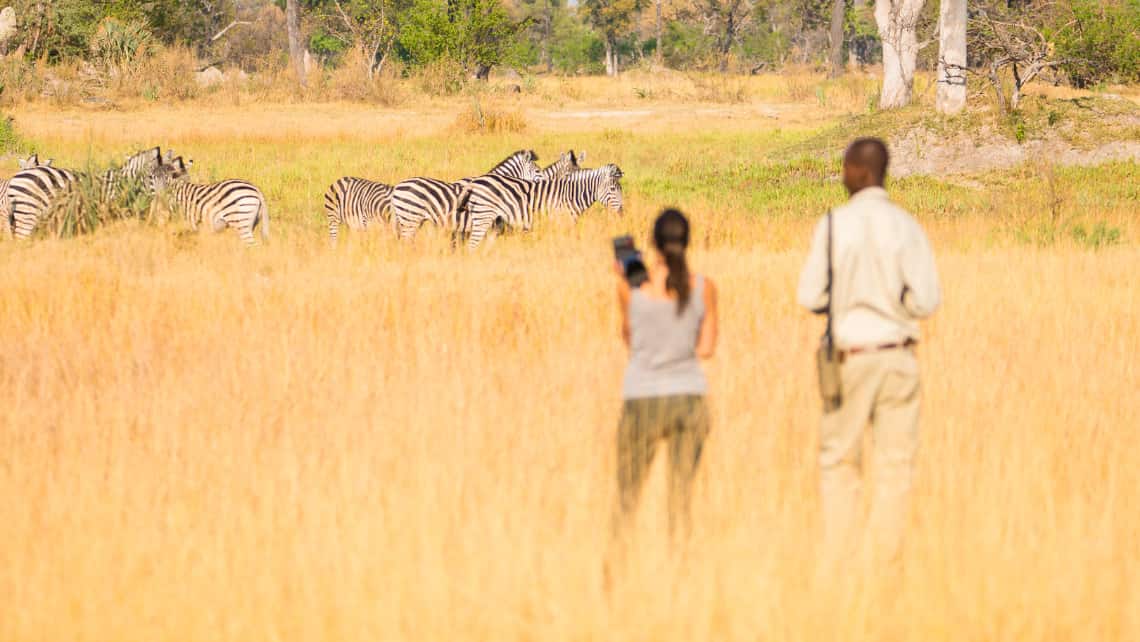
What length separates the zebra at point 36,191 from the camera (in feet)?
48.0

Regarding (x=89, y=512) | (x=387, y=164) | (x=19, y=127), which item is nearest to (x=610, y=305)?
(x=89, y=512)

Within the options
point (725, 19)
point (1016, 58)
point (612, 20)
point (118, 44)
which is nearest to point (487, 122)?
point (1016, 58)

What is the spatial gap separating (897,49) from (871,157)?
21481mm

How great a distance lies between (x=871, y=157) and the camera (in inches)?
221

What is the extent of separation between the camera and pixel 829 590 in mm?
5270

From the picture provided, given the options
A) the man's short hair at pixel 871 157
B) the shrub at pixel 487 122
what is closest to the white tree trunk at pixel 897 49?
the shrub at pixel 487 122

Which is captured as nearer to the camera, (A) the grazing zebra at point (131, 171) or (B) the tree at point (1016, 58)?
(A) the grazing zebra at point (131, 171)

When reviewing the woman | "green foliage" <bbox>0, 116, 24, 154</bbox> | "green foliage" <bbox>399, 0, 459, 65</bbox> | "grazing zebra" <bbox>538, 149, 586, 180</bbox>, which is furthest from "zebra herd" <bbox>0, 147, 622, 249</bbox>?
"green foliage" <bbox>399, 0, 459, 65</bbox>

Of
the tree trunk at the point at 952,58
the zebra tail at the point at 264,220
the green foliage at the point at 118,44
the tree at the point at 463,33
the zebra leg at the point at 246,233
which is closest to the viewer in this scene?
the zebra leg at the point at 246,233

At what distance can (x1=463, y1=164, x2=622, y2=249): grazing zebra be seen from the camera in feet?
49.8

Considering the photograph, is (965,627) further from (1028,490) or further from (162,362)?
(162,362)

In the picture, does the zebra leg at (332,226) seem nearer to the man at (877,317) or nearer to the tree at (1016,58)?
the man at (877,317)

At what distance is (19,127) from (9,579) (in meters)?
24.6

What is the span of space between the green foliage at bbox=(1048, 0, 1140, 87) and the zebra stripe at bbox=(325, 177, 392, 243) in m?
25.9
